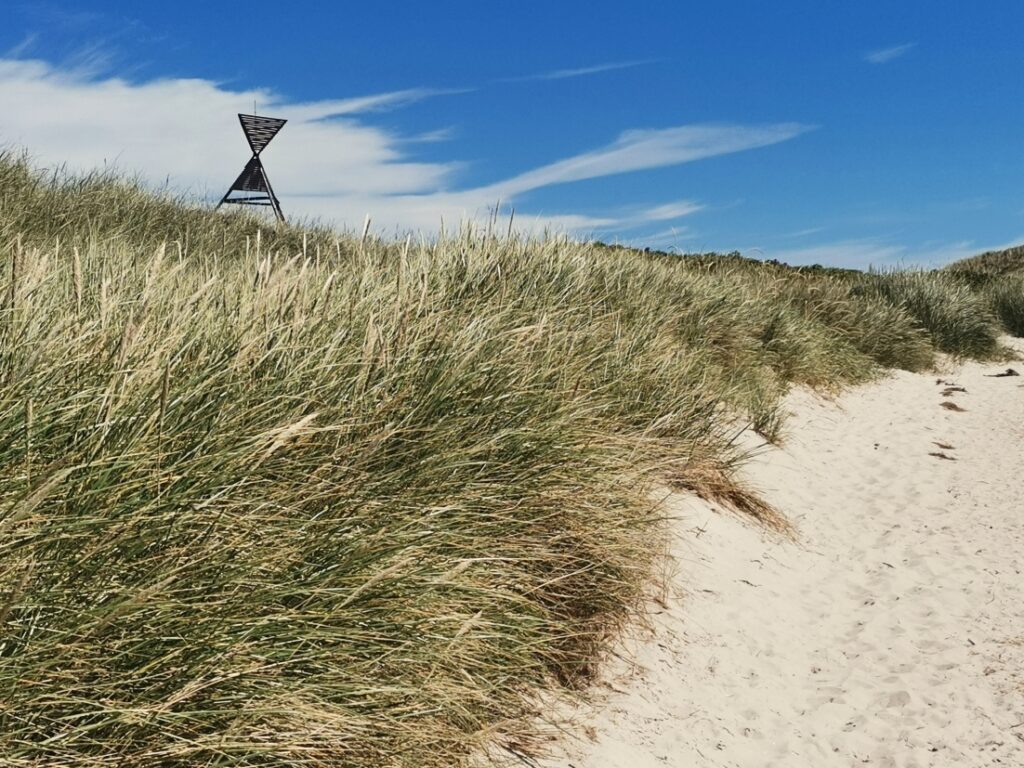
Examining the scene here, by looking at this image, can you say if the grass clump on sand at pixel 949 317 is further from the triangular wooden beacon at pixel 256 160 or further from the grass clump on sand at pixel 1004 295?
the triangular wooden beacon at pixel 256 160

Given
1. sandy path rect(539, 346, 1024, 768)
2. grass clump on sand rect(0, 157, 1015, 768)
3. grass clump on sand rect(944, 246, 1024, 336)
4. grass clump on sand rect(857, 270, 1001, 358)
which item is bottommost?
sandy path rect(539, 346, 1024, 768)

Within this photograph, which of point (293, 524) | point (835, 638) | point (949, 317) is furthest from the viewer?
point (949, 317)

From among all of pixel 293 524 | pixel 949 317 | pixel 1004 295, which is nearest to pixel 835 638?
pixel 293 524

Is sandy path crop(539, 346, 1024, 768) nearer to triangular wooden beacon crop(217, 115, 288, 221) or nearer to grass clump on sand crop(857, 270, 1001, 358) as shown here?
grass clump on sand crop(857, 270, 1001, 358)

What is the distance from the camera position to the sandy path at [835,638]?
355cm

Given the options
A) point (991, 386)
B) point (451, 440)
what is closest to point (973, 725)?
point (451, 440)

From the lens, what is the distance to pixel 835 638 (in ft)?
15.5

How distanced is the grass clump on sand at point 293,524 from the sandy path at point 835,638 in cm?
39

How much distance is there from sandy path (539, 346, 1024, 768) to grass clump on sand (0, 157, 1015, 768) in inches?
15.5

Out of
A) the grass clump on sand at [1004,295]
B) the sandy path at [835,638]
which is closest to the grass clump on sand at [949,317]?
the grass clump on sand at [1004,295]

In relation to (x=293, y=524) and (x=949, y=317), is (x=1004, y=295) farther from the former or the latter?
(x=293, y=524)

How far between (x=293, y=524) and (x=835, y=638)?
3567 millimetres

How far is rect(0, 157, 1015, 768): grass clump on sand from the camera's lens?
1.89 metres

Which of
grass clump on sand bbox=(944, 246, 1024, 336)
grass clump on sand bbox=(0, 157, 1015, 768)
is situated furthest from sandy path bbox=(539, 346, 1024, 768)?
grass clump on sand bbox=(944, 246, 1024, 336)
